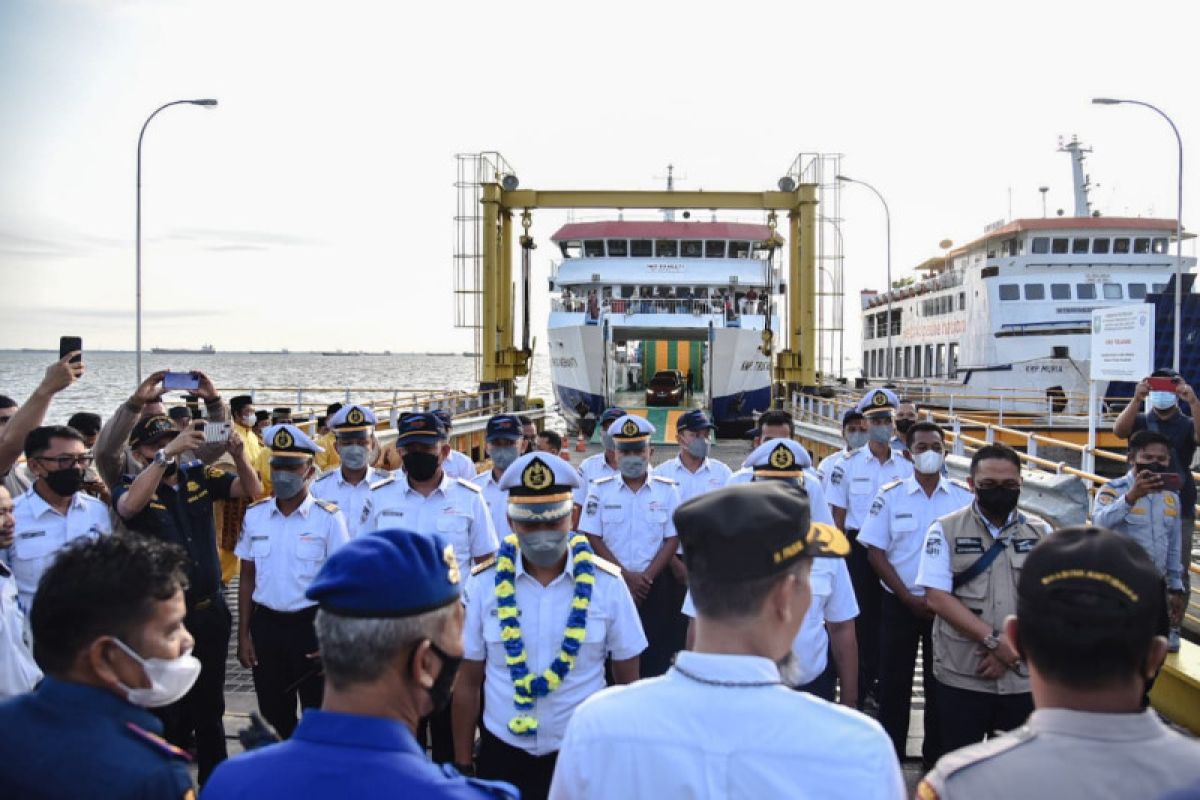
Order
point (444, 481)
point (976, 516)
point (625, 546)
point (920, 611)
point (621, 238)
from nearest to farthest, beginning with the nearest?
point (976, 516) → point (920, 611) → point (444, 481) → point (625, 546) → point (621, 238)

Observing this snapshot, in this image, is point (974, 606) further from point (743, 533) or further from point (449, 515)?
point (449, 515)

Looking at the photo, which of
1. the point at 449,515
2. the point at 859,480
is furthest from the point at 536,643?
the point at 859,480

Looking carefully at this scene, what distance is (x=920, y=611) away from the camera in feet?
14.0

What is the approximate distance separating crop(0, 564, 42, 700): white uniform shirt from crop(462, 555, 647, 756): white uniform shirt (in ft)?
4.61

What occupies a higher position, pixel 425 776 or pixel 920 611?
pixel 425 776

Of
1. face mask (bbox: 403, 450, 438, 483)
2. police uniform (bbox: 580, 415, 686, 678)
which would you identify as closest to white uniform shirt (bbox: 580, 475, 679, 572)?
police uniform (bbox: 580, 415, 686, 678)

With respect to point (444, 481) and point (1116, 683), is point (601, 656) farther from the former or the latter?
point (444, 481)

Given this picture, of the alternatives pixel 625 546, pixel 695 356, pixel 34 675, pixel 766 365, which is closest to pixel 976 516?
pixel 625 546

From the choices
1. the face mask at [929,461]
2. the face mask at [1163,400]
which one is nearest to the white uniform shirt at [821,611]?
the face mask at [929,461]

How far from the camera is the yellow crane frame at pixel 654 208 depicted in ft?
58.9

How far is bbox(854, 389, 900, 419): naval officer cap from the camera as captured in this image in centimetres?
642

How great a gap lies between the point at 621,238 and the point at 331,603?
80.9 feet

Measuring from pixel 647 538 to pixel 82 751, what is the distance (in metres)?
3.79

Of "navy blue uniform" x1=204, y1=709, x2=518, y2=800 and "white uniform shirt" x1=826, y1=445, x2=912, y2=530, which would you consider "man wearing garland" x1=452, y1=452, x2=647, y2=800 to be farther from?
"white uniform shirt" x1=826, y1=445, x2=912, y2=530
